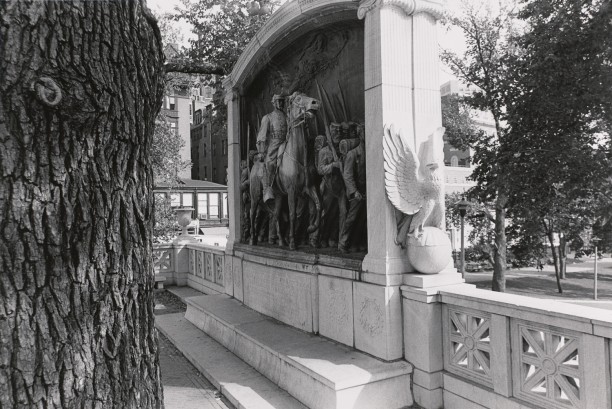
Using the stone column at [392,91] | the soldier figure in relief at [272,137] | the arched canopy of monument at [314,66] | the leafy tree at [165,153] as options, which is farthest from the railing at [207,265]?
the stone column at [392,91]

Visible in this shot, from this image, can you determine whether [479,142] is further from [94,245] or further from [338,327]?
[94,245]

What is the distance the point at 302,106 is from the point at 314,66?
2.90 feet

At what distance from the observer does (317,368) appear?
5199 mm

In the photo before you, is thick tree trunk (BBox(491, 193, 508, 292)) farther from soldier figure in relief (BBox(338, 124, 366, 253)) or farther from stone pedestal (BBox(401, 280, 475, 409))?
stone pedestal (BBox(401, 280, 475, 409))

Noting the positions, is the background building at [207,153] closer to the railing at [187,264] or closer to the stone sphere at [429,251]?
the railing at [187,264]

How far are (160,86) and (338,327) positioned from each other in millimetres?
4447

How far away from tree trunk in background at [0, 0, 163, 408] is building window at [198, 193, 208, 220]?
4440 cm

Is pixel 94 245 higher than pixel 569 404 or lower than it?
higher

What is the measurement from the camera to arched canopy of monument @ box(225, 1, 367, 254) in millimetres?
6613

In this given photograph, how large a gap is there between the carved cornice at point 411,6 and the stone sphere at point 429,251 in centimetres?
265

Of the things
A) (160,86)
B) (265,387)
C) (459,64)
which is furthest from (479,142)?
(160,86)

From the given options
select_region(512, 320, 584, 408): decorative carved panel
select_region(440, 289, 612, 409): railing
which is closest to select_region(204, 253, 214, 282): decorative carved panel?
select_region(440, 289, 612, 409): railing

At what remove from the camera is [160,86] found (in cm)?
242

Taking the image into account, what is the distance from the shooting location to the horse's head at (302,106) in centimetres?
704
